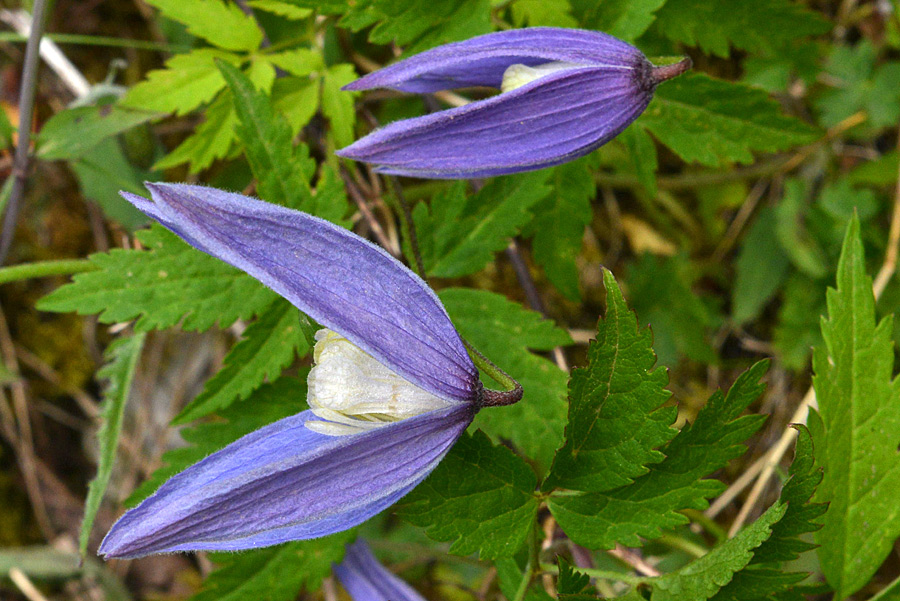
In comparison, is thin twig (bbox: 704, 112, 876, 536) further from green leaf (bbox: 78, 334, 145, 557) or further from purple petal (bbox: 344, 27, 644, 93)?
green leaf (bbox: 78, 334, 145, 557)

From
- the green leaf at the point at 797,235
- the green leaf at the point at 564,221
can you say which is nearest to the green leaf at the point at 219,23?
the green leaf at the point at 564,221

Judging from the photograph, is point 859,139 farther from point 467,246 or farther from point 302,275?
point 302,275

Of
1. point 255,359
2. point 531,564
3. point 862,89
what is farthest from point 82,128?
point 862,89

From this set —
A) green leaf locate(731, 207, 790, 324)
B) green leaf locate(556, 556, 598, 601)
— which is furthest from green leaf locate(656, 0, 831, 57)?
green leaf locate(556, 556, 598, 601)

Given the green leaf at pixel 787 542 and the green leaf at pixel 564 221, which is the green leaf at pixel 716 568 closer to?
the green leaf at pixel 787 542

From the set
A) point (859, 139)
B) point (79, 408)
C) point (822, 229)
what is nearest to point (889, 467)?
point (822, 229)

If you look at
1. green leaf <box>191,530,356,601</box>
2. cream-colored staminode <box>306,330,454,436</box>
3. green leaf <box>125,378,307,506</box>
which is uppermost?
cream-colored staminode <box>306,330,454,436</box>
